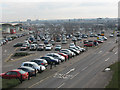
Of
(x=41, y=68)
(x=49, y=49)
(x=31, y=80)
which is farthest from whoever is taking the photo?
(x=49, y=49)

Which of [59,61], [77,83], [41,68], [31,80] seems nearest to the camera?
[77,83]

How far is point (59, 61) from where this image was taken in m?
31.4

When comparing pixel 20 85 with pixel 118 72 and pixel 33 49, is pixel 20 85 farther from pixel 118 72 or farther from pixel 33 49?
pixel 33 49

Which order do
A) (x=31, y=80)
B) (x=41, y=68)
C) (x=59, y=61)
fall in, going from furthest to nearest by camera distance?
(x=59, y=61), (x=41, y=68), (x=31, y=80)

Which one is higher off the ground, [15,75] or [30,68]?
[30,68]

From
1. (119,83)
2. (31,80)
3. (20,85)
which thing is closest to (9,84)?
(20,85)

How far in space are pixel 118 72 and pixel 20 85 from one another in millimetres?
9755

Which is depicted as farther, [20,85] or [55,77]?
[55,77]

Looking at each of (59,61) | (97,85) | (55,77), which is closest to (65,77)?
(55,77)

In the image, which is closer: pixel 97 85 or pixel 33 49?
pixel 97 85

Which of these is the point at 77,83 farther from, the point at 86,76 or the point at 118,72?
the point at 118,72

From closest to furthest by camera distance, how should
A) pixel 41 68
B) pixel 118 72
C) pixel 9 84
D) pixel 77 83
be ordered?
pixel 9 84
pixel 77 83
pixel 118 72
pixel 41 68

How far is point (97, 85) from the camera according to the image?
62.5 feet

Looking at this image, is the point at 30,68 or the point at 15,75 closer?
the point at 15,75
